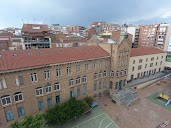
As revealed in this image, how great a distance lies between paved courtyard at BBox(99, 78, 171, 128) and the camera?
88.5ft

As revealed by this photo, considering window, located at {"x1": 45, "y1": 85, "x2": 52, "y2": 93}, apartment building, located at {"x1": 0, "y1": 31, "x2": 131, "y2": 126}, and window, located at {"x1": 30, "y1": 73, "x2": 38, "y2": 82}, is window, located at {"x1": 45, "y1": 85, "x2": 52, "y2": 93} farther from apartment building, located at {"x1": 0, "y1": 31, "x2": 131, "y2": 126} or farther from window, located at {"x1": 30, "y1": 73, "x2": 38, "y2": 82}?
window, located at {"x1": 30, "y1": 73, "x2": 38, "y2": 82}

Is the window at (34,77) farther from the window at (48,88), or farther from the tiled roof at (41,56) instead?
the window at (48,88)

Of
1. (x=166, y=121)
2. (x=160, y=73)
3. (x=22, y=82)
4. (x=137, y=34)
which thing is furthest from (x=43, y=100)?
(x=137, y=34)

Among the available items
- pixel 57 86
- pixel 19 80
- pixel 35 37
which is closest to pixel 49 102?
pixel 57 86

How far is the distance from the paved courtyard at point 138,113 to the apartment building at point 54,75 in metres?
5.68

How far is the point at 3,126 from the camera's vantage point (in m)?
23.0

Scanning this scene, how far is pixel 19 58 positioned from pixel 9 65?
8.47 feet

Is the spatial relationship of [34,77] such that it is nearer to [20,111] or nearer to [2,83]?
[2,83]

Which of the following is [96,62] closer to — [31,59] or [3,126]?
[31,59]

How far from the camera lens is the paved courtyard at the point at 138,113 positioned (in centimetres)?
2698

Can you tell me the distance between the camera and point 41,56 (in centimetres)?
2594

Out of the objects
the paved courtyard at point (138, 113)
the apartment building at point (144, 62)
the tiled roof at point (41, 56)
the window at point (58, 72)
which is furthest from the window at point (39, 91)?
the apartment building at point (144, 62)

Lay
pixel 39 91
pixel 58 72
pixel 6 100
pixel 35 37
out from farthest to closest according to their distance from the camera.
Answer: pixel 35 37
pixel 58 72
pixel 39 91
pixel 6 100

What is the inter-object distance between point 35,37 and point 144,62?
4968 centimetres
